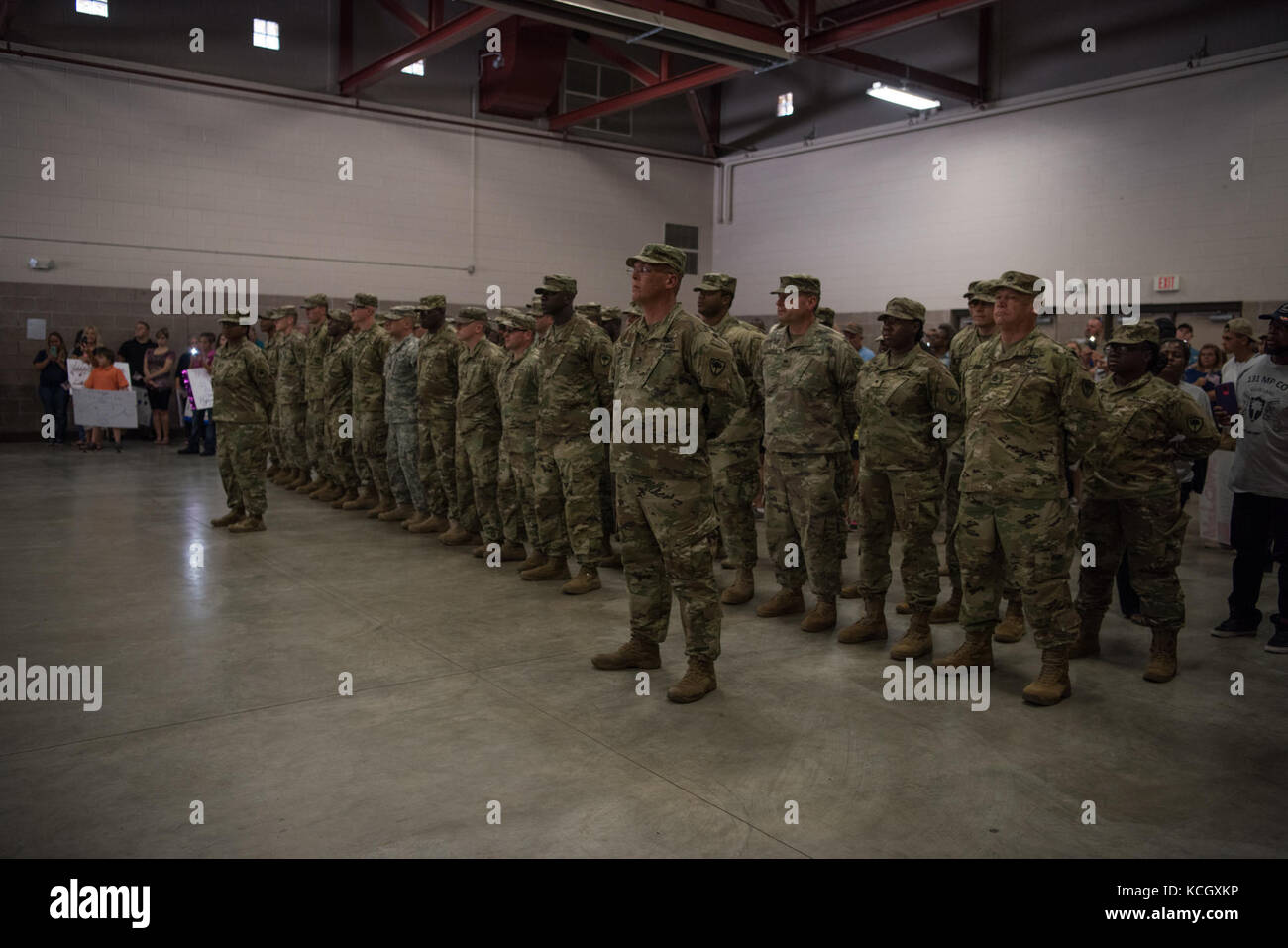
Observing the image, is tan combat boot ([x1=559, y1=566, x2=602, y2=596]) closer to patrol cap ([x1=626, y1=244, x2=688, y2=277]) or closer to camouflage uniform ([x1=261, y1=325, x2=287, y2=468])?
patrol cap ([x1=626, y1=244, x2=688, y2=277])

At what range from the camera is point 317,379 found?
9258 millimetres

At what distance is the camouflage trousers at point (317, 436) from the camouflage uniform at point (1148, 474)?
6.95 m

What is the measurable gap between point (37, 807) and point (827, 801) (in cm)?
250

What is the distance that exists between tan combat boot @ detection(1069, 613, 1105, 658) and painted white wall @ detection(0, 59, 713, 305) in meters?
12.6

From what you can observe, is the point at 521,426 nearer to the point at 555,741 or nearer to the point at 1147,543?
the point at 555,741

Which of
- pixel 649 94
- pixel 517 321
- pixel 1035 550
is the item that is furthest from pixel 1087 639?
pixel 649 94

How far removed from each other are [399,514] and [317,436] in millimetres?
1745

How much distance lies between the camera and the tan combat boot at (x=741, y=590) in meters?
5.79

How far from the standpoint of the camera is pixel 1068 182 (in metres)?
12.6

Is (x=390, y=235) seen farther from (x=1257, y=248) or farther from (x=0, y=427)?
(x=1257, y=248)

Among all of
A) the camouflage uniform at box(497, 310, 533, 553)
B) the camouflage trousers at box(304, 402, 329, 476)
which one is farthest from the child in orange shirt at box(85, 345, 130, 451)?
the camouflage uniform at box(497, 310, 533, 553)

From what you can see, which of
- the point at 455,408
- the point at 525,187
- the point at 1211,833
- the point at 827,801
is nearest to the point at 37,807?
the point at 827,801

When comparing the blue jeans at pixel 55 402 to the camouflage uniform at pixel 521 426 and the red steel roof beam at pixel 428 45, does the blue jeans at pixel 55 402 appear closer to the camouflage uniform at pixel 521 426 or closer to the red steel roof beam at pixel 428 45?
the red steel roof beam at pixel 428 45

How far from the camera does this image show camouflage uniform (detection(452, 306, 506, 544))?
22.7 feet
